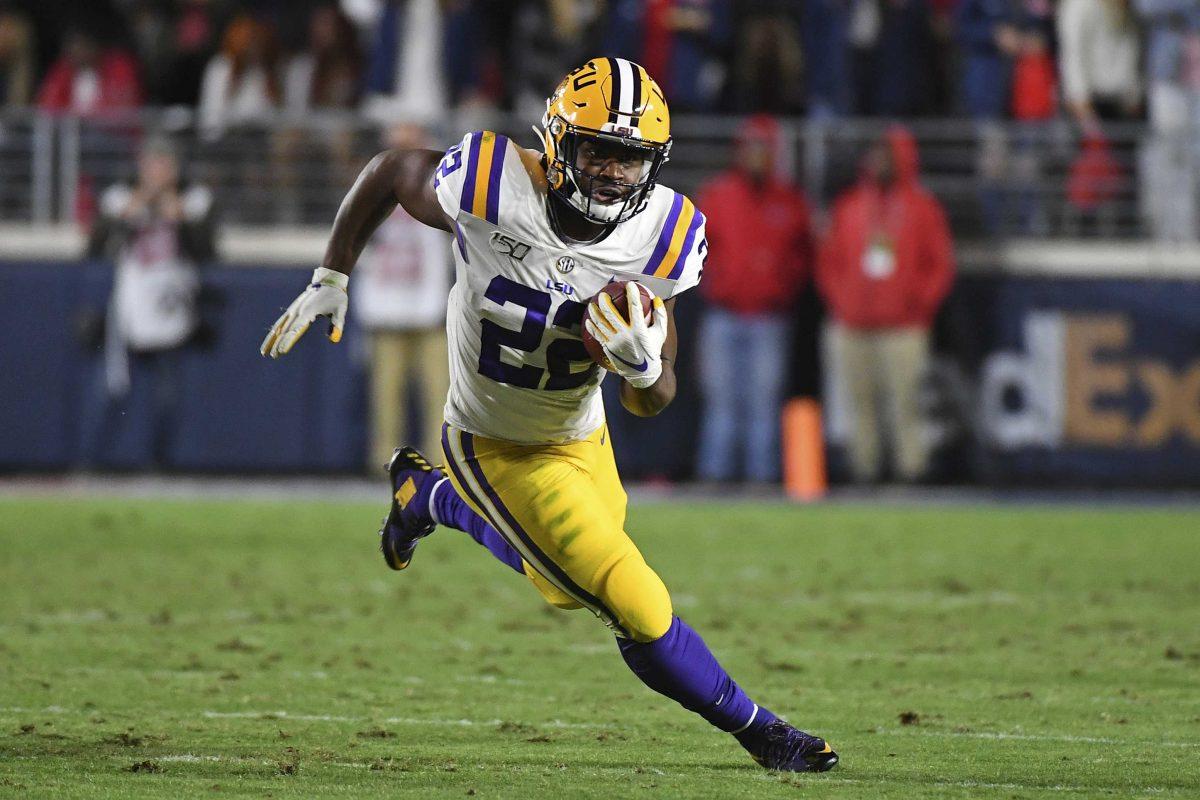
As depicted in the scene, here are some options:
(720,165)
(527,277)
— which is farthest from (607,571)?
(720,165)

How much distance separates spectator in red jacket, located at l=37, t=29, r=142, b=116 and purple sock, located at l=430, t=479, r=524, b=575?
7.48 metres

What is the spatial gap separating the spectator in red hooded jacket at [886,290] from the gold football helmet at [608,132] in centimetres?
657

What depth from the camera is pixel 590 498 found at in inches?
178

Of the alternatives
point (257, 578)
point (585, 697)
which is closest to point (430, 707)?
point (585, 697)

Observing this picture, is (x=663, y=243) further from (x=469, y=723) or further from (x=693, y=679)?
(x=469, y=723)

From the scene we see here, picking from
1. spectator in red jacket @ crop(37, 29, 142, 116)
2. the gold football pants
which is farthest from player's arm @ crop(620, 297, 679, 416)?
spectator in red jacket @ crop(37, 29, 142, 116)

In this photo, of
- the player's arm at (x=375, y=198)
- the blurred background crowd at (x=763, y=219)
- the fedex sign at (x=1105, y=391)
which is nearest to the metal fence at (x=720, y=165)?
the blurred background crowd at (x=763, y=219)

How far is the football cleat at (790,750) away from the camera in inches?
169

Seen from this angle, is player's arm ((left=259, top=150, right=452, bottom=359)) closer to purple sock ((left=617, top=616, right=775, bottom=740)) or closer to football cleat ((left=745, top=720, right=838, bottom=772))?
purple sock ((left=617, top=616, right=775, bottom=740))

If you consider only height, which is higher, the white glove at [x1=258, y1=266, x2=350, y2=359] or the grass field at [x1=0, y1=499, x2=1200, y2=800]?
the white glove at [x1=258, y1=266, x2=350, y2=359]

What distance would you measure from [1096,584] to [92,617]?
3.99 meters

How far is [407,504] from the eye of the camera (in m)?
5.40

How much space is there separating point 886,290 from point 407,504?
5999mm

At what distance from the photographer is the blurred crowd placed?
37.1ft
